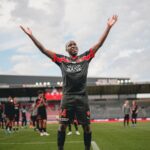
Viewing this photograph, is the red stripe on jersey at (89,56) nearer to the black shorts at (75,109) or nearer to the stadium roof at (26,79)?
the black shorts at (75,109)

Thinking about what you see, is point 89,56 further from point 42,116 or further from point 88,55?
point 42,116

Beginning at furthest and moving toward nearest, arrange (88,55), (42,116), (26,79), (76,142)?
(26,79)
(42,116)
(76,142)
(88,55)

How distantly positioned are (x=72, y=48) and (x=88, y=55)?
0.32 meters

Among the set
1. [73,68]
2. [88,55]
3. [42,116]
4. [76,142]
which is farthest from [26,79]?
[73,68]

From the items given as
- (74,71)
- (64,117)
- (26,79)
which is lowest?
(64,117)

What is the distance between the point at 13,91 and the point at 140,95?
2251 cm

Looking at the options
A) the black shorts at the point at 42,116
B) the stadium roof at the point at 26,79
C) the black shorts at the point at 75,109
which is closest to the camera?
the black shorts at the point at 75,109

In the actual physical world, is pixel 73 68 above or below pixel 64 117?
above

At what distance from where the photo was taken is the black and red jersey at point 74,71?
23.0ft

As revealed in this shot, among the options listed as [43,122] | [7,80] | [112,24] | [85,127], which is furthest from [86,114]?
[7,80]

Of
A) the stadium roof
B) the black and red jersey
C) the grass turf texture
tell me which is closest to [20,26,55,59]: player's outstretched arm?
the black and red jersey

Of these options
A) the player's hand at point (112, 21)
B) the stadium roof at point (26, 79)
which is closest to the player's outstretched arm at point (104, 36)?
the player's hand at point (112, 21)

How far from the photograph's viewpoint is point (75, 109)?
6.97 m

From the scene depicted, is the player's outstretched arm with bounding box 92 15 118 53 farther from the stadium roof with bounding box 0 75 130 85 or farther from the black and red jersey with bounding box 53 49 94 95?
the stadium roof with bounding box 0 75 130 85
